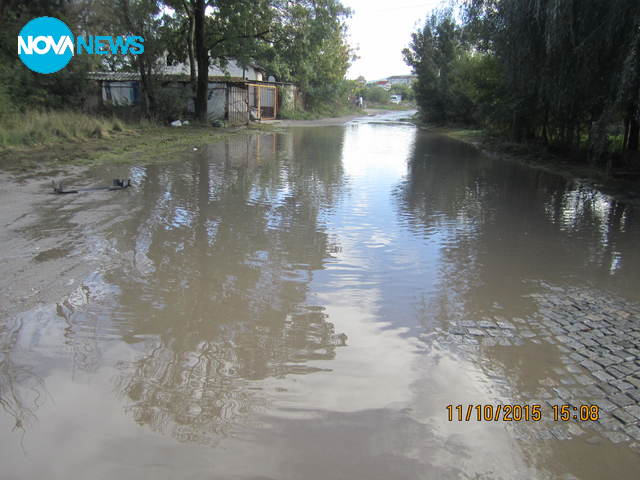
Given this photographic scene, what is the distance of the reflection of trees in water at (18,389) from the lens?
10.5 ft

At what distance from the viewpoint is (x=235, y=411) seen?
335 cm

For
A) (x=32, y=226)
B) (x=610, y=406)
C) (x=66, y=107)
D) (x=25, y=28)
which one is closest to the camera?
(x=610, y=406)

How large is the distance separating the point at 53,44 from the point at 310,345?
2280 cm

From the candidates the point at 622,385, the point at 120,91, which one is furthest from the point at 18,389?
the point at 120,91

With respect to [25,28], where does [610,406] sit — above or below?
below

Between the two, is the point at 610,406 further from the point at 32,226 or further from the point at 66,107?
the point at 66,107

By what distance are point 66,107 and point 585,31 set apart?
66.3 ft

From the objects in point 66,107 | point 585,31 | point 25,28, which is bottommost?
point 66,107

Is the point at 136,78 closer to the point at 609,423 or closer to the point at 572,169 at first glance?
the point at 572,169

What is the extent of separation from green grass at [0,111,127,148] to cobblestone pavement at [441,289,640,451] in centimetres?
1339

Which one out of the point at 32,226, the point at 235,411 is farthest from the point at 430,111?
the point at 235,411

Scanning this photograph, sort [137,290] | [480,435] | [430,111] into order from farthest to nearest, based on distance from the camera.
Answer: [430,111] < [137,290] < [480,435]

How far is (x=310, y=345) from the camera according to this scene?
4.26 m

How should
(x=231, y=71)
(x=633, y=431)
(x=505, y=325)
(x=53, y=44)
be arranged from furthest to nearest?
(x=231, y=71)
(x=53, y=44)
(x=505, y=325)
(x=633, y=431)
